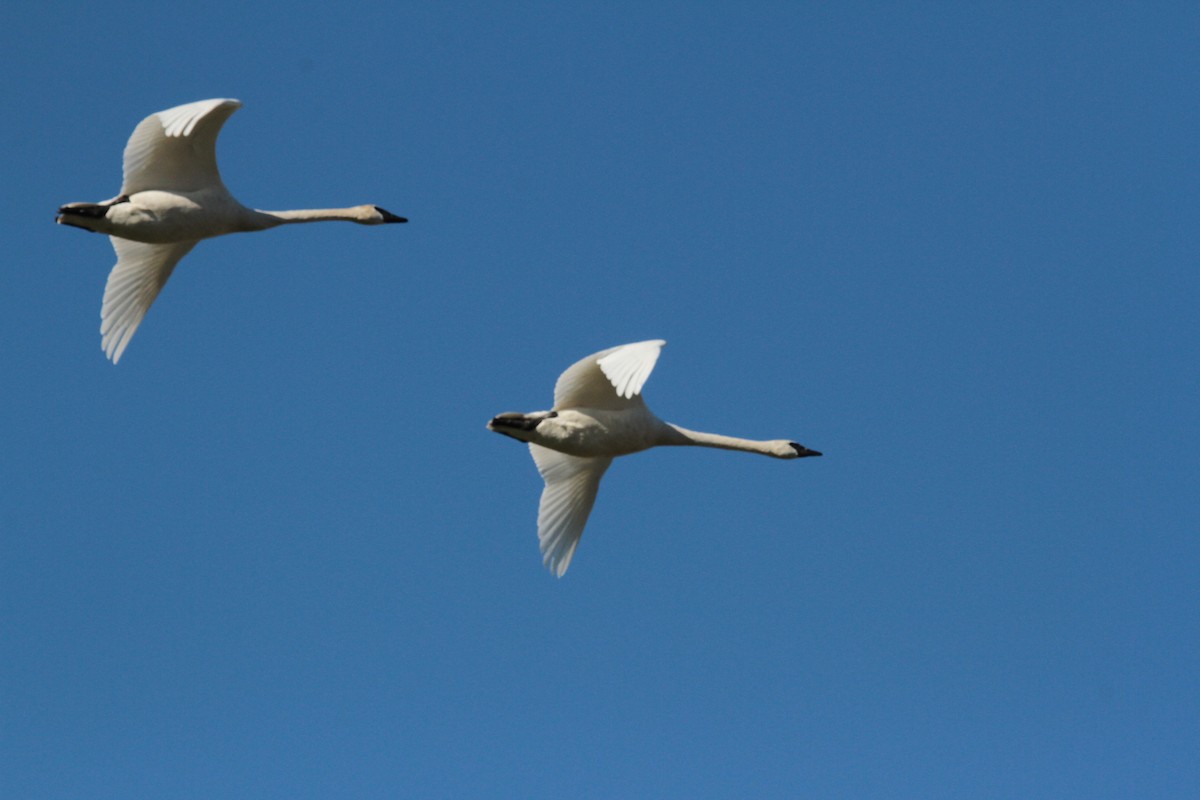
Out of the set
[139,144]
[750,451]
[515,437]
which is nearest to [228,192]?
[139,144]

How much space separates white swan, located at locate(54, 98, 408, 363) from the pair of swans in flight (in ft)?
0.05

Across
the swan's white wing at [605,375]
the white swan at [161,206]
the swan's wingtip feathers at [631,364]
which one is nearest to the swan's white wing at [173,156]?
the white swan at [161,206]

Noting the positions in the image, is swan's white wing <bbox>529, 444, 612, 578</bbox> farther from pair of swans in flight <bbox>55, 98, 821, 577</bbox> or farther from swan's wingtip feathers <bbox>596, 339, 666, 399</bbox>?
swan's wingtip feathers <bbox>596, 339, 666, 399</bbox>

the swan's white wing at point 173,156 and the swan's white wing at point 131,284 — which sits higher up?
the swan's white wing at point 173,156

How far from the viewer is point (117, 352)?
126ft

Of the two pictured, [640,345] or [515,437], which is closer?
[640,345]

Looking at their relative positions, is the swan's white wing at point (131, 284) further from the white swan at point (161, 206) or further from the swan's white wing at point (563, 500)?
the swan's white wing at point (563, 500)

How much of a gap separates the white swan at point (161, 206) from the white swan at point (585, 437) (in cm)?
539

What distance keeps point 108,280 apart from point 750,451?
10294 millimetres

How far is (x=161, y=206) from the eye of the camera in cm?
3694

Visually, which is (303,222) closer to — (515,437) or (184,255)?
(184,255)

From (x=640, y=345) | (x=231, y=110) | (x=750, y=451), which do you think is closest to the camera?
(x=640, y=345)

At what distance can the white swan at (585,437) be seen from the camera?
116ft

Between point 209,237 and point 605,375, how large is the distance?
6.88 m
